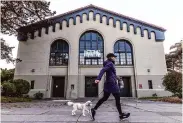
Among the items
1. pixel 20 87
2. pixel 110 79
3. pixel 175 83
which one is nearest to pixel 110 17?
pixel 175 83

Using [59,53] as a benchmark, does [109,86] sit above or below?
below

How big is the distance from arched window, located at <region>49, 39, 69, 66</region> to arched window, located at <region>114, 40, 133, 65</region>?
6.35 m

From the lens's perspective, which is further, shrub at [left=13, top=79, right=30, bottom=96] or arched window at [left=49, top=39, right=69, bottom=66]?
arched window at [left=49, top=39, right=69, bottom=66]

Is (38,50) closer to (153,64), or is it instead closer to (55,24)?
(55,24)

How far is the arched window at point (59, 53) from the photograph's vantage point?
735 inches

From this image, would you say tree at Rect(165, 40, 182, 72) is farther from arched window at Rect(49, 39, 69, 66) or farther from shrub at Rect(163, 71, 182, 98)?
arched window at Rect(49, 39, 69, 66)

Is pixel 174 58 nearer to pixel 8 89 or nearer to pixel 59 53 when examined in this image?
pixel 59 53

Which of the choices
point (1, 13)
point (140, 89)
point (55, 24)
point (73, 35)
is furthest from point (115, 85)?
point (55, 24)

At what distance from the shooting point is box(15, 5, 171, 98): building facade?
17672mm

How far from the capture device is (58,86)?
1819 centimetres

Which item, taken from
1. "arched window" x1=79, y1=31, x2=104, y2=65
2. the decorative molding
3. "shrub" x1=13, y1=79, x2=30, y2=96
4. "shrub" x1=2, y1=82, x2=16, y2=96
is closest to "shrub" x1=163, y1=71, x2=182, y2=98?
the decorative molding

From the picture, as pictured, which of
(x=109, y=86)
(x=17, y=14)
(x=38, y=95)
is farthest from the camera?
(x=38, y=95)

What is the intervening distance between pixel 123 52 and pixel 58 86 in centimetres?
920

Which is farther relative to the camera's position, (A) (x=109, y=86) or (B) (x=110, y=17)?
(B) (x=110, y=17)
